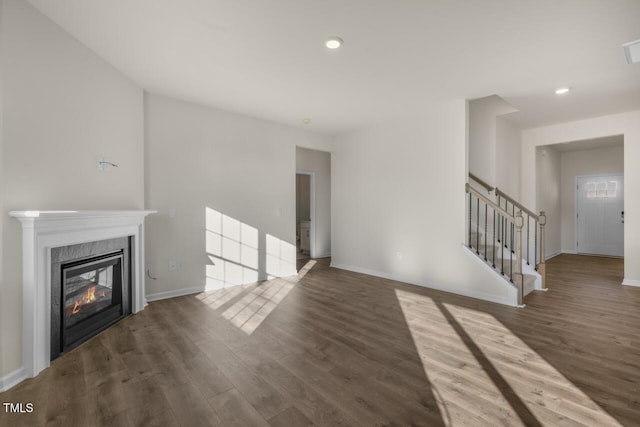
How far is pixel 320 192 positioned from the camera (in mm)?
7273

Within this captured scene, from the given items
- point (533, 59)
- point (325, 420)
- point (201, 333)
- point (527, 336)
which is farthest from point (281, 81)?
point (527, 336)

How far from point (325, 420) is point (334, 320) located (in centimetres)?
156

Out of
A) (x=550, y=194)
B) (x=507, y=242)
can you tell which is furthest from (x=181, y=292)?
(x=550, y=194)

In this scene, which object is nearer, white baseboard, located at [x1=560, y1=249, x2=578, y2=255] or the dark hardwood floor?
the dark hardwood floor

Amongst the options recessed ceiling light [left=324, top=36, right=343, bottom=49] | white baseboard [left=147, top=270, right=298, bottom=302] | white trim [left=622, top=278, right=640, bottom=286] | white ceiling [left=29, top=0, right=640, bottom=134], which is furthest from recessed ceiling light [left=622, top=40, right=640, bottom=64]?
white baseboard [left=147, top=270, right=298, bottom=302]

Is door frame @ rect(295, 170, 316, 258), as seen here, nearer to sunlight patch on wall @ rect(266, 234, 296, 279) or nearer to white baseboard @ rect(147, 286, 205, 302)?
sunlight patch on wall @ rect(266, 234, 296, 279)

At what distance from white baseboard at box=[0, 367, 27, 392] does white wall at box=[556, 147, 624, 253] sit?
403 inches

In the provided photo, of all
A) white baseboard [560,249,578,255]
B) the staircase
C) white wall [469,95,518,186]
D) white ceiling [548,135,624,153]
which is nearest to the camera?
the staircase

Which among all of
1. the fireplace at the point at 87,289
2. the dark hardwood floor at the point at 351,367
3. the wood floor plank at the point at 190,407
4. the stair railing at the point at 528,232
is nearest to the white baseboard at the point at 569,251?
the stair railing at the point at 528,232

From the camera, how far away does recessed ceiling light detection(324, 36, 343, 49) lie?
269 cm

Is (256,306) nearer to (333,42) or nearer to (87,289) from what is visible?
(87,289)

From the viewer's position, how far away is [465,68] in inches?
128

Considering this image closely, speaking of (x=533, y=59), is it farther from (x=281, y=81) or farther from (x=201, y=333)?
(x=201, y=333)

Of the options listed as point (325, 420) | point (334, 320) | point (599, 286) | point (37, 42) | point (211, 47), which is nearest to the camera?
point (325, 420)
